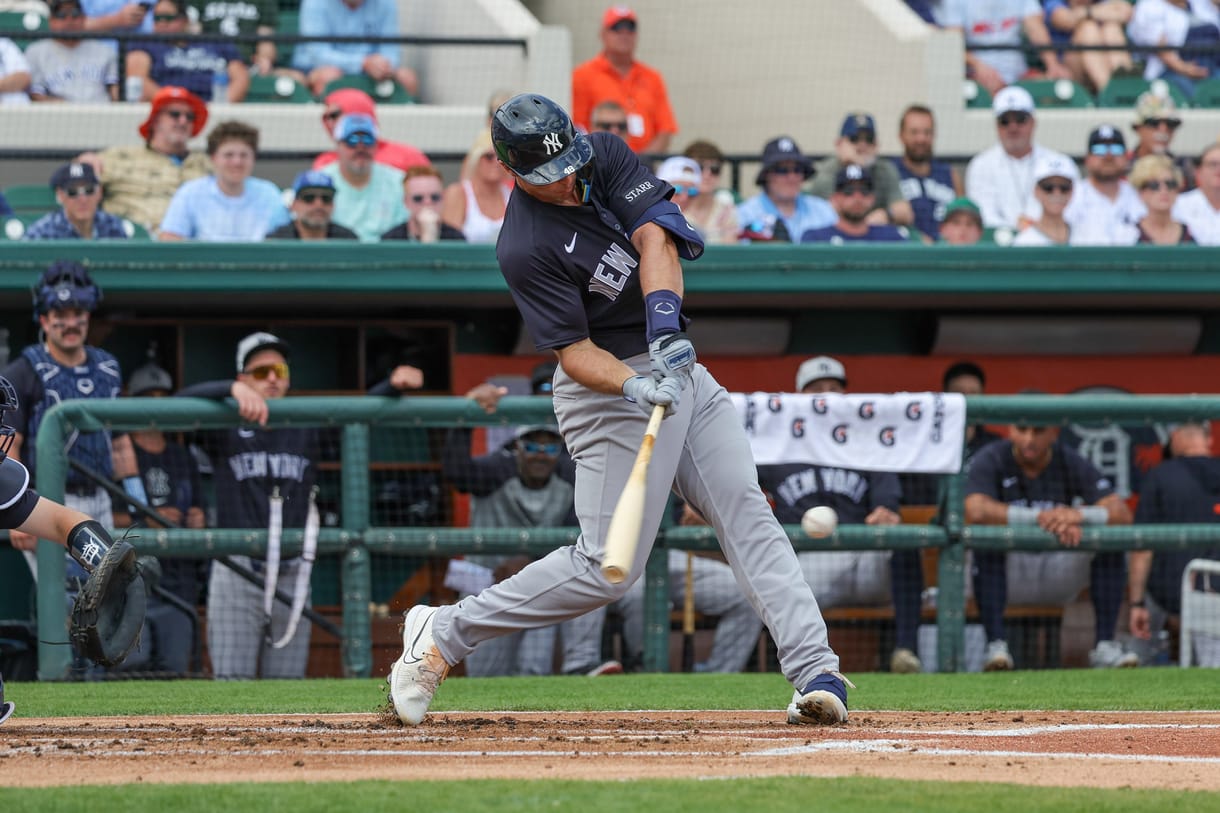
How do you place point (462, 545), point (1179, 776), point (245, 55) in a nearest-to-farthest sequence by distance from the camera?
point (1179, 776) < point (462, 545) < point (245, 55)

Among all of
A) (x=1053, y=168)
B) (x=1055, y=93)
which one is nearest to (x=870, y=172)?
(x=1053, y=168)

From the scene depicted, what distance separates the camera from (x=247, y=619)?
742 cm

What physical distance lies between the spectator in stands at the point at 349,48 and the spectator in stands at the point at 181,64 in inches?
20.0

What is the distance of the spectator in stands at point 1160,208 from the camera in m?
9.18

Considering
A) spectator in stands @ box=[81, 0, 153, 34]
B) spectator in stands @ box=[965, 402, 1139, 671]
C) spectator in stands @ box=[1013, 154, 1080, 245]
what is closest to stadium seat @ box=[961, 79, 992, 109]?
spectator in stands @ box=[1013, 154, 1080, 245]

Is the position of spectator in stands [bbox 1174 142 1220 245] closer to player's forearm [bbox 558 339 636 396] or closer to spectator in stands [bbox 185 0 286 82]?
spectator in stands [bbox 185 0 286 82]

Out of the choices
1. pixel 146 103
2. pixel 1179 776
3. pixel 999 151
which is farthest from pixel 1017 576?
pixel 146 103

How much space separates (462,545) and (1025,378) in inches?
145

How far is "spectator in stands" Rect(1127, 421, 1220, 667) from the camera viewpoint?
Answer: 25.4ft

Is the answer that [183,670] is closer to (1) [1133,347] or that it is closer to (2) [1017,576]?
(2) [1017,576]

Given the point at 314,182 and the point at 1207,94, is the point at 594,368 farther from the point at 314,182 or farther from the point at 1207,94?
the point at 1207,94

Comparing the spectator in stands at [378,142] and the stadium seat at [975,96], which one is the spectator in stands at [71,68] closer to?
the spectator in stands at [378,142]

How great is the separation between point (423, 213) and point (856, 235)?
2.25m

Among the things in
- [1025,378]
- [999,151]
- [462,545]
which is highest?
[999,151]
